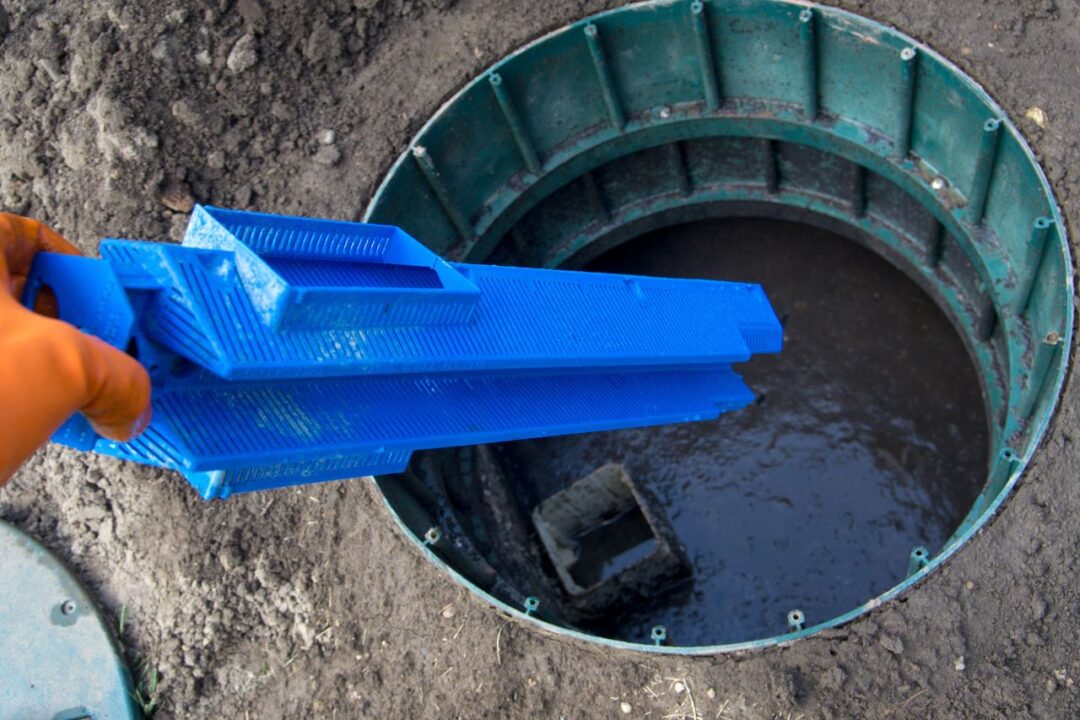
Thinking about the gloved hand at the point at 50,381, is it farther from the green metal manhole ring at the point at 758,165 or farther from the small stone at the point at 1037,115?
the small stone at the point at 1037,115

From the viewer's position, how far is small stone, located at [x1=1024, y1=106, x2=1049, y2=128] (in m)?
5.16

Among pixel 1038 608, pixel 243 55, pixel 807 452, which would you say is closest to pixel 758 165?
pixel 807 452

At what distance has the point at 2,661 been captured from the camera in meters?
4.92

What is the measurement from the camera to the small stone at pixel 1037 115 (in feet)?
16.9

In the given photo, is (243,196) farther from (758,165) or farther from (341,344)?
(758,165)

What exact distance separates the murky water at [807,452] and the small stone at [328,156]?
7.38ft

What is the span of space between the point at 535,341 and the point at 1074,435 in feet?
8.44

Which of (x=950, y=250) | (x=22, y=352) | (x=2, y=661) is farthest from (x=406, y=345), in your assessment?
(x=950, y=250)

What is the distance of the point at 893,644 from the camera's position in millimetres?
4418

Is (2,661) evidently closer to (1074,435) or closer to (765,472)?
(765,472)

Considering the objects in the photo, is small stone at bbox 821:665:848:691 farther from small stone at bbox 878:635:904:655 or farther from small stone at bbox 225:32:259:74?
small stone at bbox 225:32:259:74

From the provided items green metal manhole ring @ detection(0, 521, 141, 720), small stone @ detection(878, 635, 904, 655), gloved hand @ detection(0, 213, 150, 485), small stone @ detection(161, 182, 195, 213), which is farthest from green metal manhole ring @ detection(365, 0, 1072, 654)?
gloved hand @ detection(0, 213, 150, 485)

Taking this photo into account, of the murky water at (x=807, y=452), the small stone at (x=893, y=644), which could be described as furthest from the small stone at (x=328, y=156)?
the small stone at (x=893, y=644)

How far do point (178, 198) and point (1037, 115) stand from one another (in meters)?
4.54
